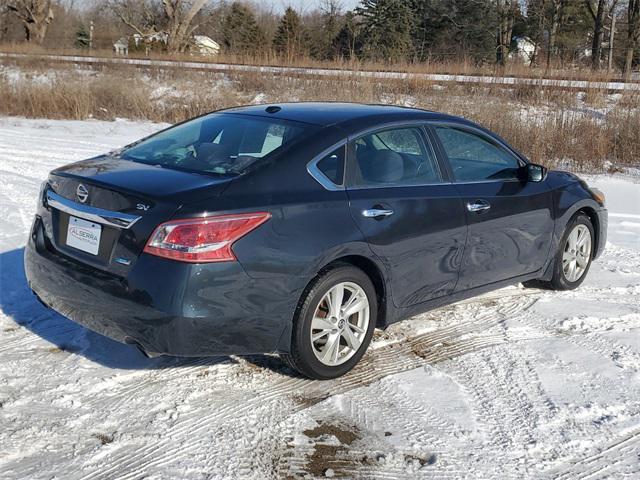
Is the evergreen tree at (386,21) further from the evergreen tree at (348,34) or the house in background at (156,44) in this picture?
the house in background at (156,44)

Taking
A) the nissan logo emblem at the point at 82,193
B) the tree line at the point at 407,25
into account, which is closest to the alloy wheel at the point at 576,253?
the nissan logo emblem at the point at 82,193

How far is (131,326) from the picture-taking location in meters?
3.82

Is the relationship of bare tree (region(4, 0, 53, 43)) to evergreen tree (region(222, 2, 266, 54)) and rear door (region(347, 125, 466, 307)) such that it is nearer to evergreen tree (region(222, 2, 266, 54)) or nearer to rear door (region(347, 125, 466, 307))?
evergreen tree (region(222, 2, 266, 54))

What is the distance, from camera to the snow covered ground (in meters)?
3.48

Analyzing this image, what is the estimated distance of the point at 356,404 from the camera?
161 inches

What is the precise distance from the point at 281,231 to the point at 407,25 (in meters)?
36.9

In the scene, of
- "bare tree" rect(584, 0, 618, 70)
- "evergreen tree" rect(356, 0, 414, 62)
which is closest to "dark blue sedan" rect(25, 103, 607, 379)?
"evergreen tree" rect(356, 0, 414, 62)

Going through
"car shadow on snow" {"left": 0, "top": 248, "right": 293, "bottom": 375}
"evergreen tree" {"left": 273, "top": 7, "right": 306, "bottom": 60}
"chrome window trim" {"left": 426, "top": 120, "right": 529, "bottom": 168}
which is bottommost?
"car shadow on snow" {"left": 0, "top": 248, "right": 293, "bottom": 375}

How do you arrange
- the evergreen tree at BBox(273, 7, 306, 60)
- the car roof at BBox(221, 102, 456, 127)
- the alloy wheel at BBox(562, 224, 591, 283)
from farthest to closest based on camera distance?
1. the evergreen tree at BBox(273, 7, 306, 60)
2. the alloy wheel at BBox(562, 224, 591, 283)
3. the car roof at BBox(221, 102, 456, 127)

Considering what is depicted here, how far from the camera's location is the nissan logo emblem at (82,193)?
401 cm

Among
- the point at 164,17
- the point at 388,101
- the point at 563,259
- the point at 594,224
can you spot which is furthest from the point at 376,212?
the point at 164,17

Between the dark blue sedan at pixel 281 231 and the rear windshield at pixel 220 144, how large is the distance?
0.6 inches

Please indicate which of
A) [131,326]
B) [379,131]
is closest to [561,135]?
[379,131]

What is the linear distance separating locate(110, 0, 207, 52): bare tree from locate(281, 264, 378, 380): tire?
3602 centimetres
